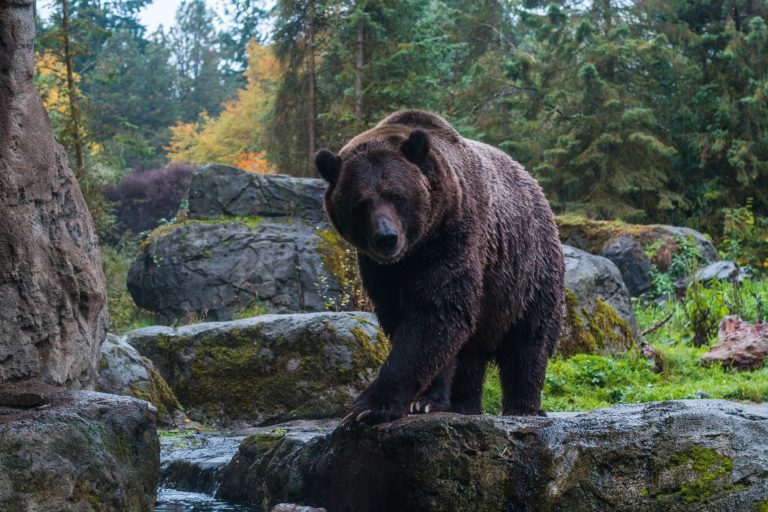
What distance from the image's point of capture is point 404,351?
4.72 metres

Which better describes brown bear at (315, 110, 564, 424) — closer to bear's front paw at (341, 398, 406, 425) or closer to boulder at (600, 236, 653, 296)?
bear's front paw at (341, 398, 406, 425)

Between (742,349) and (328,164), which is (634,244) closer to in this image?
(742,349)

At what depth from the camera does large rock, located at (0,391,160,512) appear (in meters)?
4.00

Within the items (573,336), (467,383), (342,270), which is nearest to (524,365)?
(467,383)

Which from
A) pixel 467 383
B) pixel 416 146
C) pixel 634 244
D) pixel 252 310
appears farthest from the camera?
pixel 634 244

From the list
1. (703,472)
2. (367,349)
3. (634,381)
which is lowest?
(634,381)

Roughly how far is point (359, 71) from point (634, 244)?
22.6ft

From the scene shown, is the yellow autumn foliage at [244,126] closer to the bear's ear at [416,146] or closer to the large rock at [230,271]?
the large rock at [230,271]

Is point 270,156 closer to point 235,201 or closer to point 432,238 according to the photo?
point 235,201

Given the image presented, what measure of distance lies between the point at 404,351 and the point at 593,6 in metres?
18.5

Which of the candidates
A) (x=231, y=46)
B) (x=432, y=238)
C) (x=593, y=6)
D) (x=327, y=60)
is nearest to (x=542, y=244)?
(x=432, y=238)

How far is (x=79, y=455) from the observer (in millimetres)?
4266

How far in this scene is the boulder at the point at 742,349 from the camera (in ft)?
33.1

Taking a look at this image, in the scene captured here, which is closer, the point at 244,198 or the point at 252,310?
the point at 252,310
